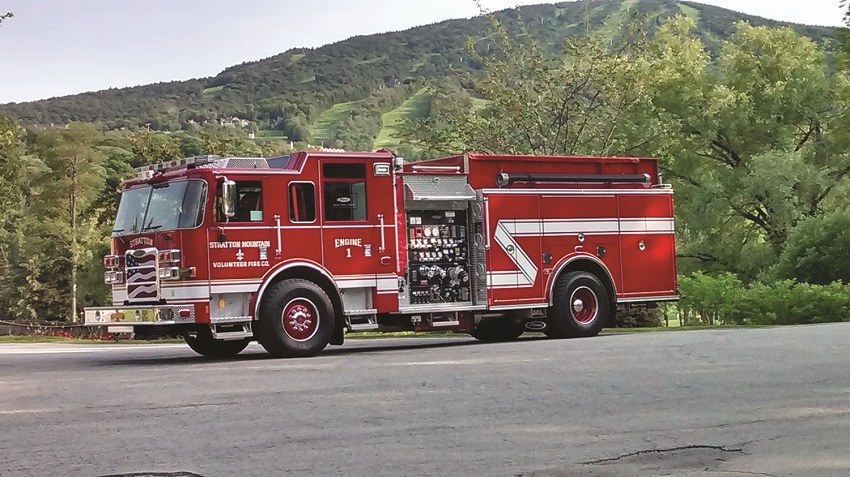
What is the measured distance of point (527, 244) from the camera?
1922 cm

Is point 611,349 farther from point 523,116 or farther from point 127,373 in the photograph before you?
point 523,116

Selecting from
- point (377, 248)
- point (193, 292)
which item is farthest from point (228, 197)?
point (377, 248)

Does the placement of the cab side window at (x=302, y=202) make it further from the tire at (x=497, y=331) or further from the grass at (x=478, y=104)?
the grass at (x=478, y=104)

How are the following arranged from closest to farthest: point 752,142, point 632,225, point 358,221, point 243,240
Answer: point 243,240, point 358,221, point 632,225, point 752,142

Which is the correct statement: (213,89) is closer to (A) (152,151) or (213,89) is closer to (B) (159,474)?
(A) (152,151)

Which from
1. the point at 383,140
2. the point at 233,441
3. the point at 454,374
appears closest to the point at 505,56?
the point at 454,374

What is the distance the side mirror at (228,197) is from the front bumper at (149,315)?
4.53 feet

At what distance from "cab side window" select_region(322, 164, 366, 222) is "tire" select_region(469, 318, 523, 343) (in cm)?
431

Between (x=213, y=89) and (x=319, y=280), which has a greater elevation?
(x=213, y=89)

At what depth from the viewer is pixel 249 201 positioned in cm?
1628

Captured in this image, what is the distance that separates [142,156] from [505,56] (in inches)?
1227

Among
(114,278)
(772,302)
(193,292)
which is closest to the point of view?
(193,292)

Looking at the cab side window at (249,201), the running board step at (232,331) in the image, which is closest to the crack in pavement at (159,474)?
the running board step at (232,331)

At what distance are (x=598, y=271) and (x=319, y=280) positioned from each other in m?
5.66
